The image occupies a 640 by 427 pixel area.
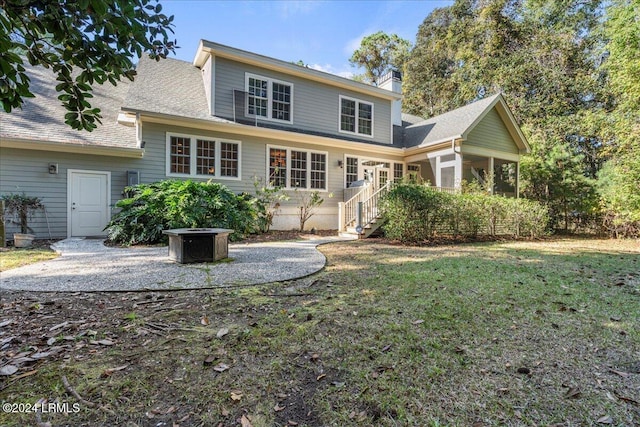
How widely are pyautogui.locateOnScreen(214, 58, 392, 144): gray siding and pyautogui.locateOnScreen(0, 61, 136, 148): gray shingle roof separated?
336cm

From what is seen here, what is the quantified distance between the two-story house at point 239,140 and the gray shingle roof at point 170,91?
0.04 metres

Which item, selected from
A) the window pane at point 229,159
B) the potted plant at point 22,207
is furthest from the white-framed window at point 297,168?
the potted plant at point 22,207

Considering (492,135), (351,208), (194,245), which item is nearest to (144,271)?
(194,245)

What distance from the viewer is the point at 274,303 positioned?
10.9 feet

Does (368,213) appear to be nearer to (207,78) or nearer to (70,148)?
(207,78)

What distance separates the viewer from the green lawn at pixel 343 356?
5.53 ft

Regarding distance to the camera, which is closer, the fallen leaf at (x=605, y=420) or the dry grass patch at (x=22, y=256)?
the fallen leaf at (x=605, y=420)

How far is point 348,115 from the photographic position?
13648mm

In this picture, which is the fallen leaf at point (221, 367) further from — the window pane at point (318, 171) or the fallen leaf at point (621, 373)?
the window pane at point (318, 171)

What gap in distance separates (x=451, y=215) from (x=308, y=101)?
722cm

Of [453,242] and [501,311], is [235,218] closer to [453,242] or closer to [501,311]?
[453,242]

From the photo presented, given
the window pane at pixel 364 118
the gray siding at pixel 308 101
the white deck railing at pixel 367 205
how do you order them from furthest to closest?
the window pane at pixel 364 118
the gray siding at pixel 308 101
the white deck railing at pixel 367 205

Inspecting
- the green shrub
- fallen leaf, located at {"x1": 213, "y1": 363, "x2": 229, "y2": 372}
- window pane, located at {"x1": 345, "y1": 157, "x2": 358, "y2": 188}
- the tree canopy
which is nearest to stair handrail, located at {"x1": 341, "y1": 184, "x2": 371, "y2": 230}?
the green shrub

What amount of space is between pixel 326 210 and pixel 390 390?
1081 cm
